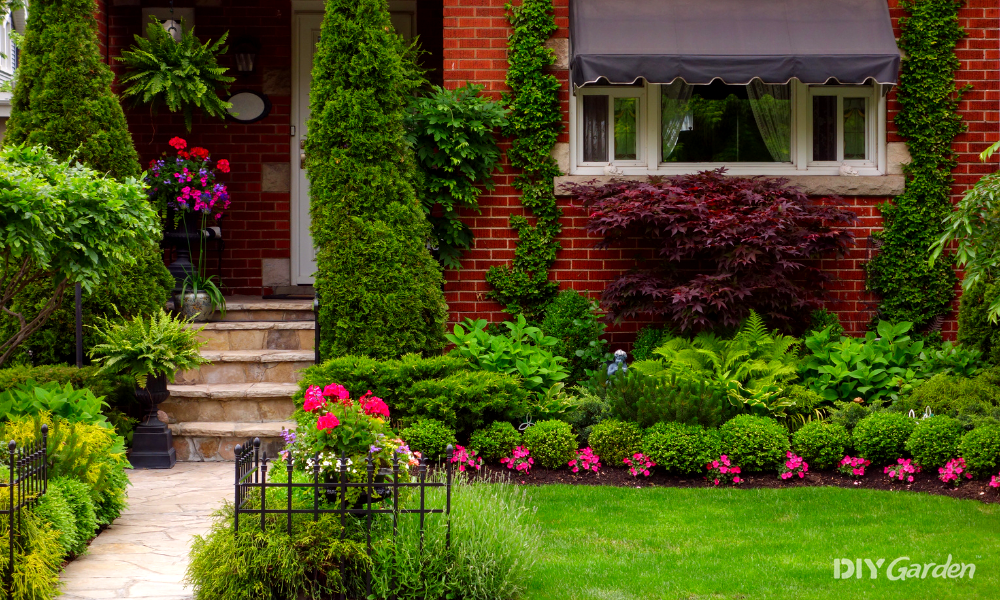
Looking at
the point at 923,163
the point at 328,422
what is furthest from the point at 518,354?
the point at 923,163

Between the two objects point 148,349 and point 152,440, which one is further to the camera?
point 152,440

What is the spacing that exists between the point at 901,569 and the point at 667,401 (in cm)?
222

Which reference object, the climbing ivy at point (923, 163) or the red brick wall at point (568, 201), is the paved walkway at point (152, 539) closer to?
the red brick wall at point (568, 201)

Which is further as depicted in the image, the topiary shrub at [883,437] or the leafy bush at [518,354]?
the leafy bush at [518,354]

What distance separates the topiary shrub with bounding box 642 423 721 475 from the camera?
245 inches

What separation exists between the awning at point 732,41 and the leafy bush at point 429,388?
292 centimetres

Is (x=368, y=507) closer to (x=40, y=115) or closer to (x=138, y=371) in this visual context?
(x=138, y=371)

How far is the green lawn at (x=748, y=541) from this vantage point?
425cm

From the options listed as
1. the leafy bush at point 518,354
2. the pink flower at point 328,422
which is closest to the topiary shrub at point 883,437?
the leafy bush at point 518,354

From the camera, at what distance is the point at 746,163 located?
850cm

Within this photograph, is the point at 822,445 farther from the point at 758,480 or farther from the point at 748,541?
the point at 748,541

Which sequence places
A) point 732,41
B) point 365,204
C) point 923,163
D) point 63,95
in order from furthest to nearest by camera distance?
point 923,163 → point 732,41 → point 63,95 → point 365,204

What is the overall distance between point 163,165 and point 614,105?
429cm

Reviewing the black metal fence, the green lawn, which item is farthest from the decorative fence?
the black metal fence
